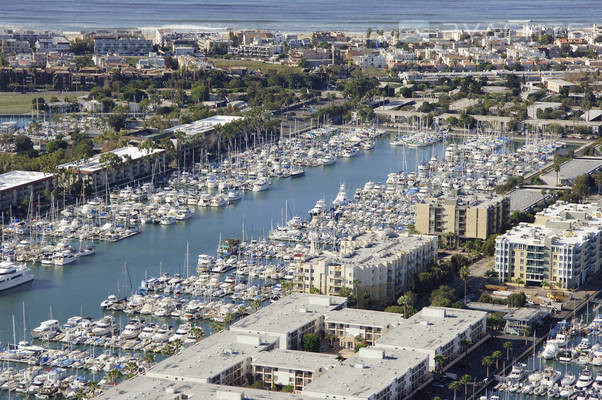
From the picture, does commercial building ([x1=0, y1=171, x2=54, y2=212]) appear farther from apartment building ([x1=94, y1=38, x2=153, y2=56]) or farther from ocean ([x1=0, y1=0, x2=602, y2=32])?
ocean ([x1=0, y1=0, x2=602, y2=32])

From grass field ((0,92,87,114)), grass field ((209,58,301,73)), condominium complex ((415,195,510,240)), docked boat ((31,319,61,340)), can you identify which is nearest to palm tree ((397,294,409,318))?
condominium complex ((415,195,510,240))

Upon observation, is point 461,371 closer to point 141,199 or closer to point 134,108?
point 141,199

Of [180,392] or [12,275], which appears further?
[12,275]

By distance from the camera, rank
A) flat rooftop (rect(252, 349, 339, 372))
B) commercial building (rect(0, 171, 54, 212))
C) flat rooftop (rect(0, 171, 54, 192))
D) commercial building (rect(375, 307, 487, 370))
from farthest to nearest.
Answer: flat rooftop (rect(0, 171, 54, 192)) < commercial building (rect(0, 171, 54, 212)) < commercial building (rect(375, 307, 487, 370)) < flat rooftop (rect(252, 349, 339, 372))

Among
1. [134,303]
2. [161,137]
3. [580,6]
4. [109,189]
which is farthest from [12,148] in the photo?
[580,6]

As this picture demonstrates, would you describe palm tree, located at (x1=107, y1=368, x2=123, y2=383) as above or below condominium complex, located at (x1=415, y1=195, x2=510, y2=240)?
below

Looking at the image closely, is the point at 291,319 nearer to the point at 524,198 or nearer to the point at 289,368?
the point at 289,368

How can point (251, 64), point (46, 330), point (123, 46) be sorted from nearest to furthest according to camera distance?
point (46, 330) < point (251, 64) < point (123, 46)

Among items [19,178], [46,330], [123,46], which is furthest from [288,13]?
[46,330]
